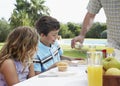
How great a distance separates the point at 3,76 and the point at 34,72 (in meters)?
0.27

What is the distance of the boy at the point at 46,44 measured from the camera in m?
2.20

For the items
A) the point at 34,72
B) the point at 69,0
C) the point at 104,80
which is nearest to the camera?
the point at 104,80

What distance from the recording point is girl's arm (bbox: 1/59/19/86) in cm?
172

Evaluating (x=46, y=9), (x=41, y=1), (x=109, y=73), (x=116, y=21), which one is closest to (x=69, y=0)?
(x=46, y=9)

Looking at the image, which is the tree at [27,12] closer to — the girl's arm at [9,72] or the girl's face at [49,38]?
the girl's face at [49,38]

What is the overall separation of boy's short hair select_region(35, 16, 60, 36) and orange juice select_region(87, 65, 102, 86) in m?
1.07

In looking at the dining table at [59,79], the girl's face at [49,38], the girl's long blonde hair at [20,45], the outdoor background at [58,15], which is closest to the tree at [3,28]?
the outdoor background at [58,15]

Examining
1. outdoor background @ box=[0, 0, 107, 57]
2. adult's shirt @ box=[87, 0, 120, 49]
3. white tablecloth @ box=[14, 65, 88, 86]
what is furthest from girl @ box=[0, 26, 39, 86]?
outdoor background @ box=[0, 0, 107, 57]

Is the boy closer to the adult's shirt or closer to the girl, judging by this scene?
the girl

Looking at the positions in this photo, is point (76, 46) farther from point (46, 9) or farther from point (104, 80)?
point (46, 9)

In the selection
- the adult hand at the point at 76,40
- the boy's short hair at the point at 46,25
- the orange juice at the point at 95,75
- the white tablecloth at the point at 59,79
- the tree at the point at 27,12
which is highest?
the tree at the point at 27,12

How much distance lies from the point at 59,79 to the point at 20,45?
1.54 ft

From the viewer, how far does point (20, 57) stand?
1835 millimetres

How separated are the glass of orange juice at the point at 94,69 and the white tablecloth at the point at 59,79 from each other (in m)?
0.11
